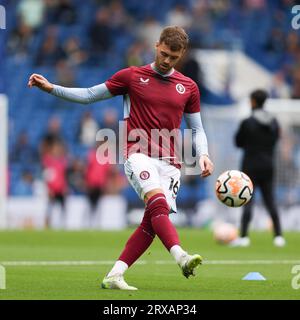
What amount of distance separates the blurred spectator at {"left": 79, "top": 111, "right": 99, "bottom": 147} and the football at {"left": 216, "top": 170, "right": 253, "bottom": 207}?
15.8m

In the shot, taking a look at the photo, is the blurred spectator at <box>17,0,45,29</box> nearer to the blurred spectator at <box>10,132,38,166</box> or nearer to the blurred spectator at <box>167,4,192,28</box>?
the blurred spectator at <box>167,4,192,28</box>

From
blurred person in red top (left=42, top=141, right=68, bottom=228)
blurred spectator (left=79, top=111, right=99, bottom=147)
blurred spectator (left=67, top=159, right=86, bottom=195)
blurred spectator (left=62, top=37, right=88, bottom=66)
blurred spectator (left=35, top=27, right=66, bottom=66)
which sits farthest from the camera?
blurred spectator (left=62, top=37, right=88, bottom=66)

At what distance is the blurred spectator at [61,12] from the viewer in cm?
2741

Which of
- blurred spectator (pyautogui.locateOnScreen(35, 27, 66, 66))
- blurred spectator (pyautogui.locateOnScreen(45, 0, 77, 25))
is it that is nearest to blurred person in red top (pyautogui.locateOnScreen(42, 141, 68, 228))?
blurred spectator (pyautogui.locateOnScreen(35, 27, 66, 66))

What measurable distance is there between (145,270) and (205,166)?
101 inches

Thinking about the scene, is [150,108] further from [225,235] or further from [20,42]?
[20,42]

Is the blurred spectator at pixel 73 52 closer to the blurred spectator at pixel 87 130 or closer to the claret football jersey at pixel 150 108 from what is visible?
the blurred spectator at pixel 87 130

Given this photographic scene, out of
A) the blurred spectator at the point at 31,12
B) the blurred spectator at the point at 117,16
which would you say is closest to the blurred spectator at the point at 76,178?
the blurred spectator at the point at 31,12

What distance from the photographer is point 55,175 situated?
2284 centimetres

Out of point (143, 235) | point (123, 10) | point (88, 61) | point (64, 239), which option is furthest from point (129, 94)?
point (123, 10)

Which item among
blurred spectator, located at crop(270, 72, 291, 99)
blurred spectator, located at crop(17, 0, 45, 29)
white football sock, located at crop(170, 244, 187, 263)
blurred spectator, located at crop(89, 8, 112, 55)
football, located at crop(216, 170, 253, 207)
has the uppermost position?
blurred spectator, located at crop(17, 0, 45, 29)

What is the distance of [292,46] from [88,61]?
614 centimetres

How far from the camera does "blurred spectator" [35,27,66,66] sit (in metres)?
26.0

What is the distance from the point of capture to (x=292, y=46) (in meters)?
28.5
